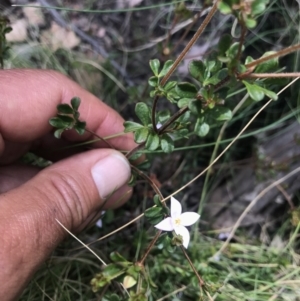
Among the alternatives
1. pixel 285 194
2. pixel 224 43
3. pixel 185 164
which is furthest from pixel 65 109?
pixel 285 194

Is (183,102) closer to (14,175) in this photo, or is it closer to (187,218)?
(187,218)

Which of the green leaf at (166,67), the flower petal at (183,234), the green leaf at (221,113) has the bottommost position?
the flower petal at (183,234)

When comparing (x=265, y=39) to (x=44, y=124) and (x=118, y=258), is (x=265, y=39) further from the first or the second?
(x=118, y=258)

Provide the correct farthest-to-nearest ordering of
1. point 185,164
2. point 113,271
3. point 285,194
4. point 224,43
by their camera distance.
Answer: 1. point 185,164
2. point 285,194
3. point 113,271
4. point 224,43

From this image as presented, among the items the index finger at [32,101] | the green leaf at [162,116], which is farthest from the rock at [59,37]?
the green leaf at [162,116]

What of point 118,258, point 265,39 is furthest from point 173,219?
point 265,39

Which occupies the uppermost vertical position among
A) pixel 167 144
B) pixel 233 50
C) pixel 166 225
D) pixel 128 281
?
pixel 233 50

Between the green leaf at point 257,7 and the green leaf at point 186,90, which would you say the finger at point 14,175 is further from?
the green leaf at point 257,7
